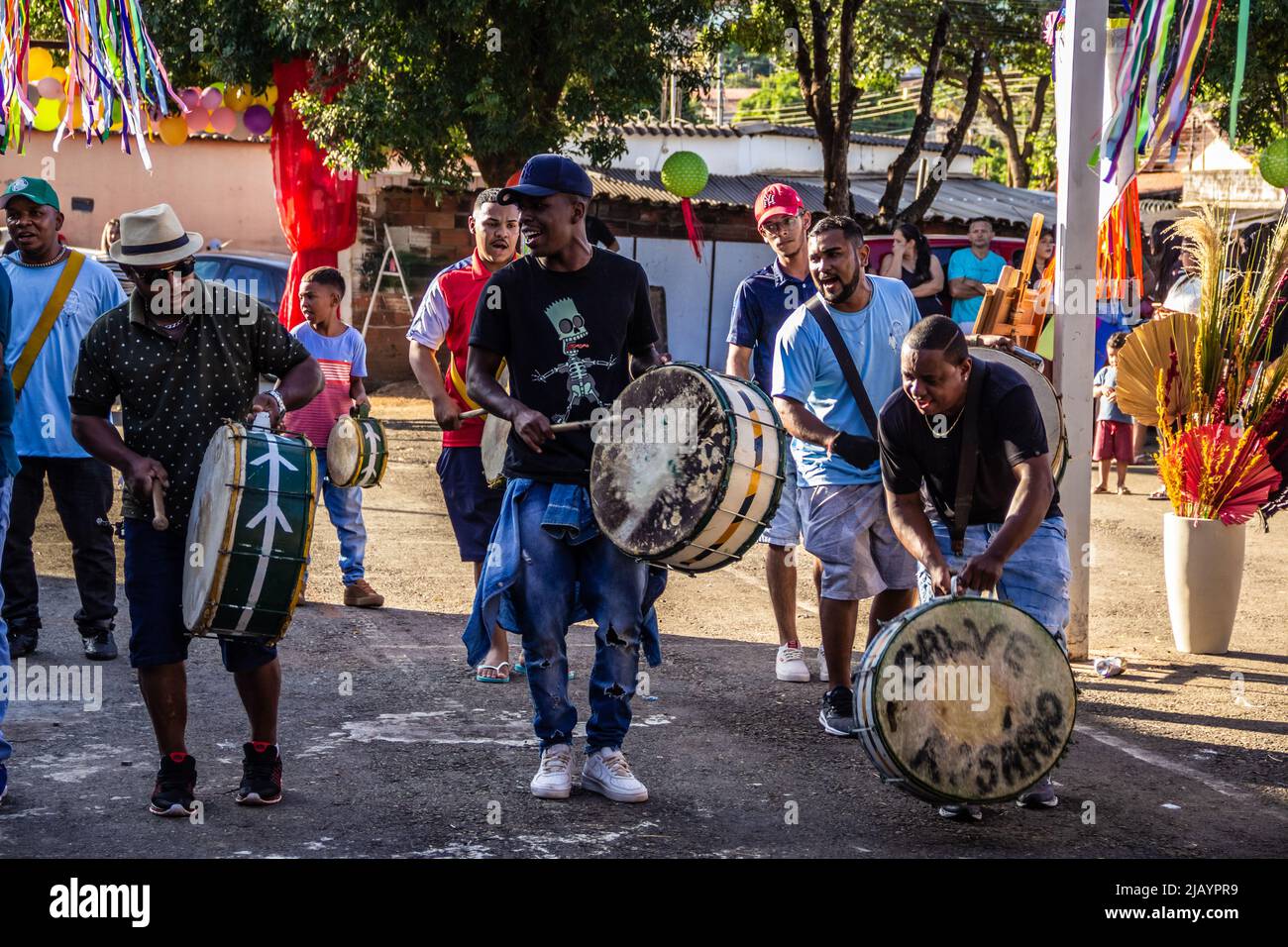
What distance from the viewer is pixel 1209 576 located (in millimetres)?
7852

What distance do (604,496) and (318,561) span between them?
512cm

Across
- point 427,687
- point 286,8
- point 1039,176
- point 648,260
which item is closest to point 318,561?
point 427,687

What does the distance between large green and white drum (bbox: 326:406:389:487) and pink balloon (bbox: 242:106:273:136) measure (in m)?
11.7

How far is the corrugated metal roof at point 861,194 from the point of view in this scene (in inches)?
942

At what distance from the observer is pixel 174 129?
1978cm

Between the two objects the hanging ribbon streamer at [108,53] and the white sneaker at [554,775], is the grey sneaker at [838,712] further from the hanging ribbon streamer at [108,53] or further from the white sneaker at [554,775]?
the hanging ribbon streamer at [108,53]

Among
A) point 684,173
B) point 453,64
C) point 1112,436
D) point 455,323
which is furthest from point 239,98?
point 455,323

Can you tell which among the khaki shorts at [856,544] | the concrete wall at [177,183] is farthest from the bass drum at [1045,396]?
the concrete wall at [177,183]

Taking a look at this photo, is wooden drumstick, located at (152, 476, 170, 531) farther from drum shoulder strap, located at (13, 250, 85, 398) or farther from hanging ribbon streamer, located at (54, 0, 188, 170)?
hanging ribbon streamer, located at (54, 0, 188, 170)

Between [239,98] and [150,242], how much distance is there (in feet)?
48.9

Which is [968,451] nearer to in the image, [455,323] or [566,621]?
[566,621]

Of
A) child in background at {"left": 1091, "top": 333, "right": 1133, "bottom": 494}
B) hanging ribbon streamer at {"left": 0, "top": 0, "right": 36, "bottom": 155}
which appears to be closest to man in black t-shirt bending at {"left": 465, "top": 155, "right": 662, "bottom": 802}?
hanging ribbon streamer at {"left": 0, "top": 0, "right": 36, "bottom": 155}

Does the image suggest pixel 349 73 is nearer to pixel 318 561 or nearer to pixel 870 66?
pixel 318 561

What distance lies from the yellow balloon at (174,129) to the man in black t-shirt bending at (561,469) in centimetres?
1522
